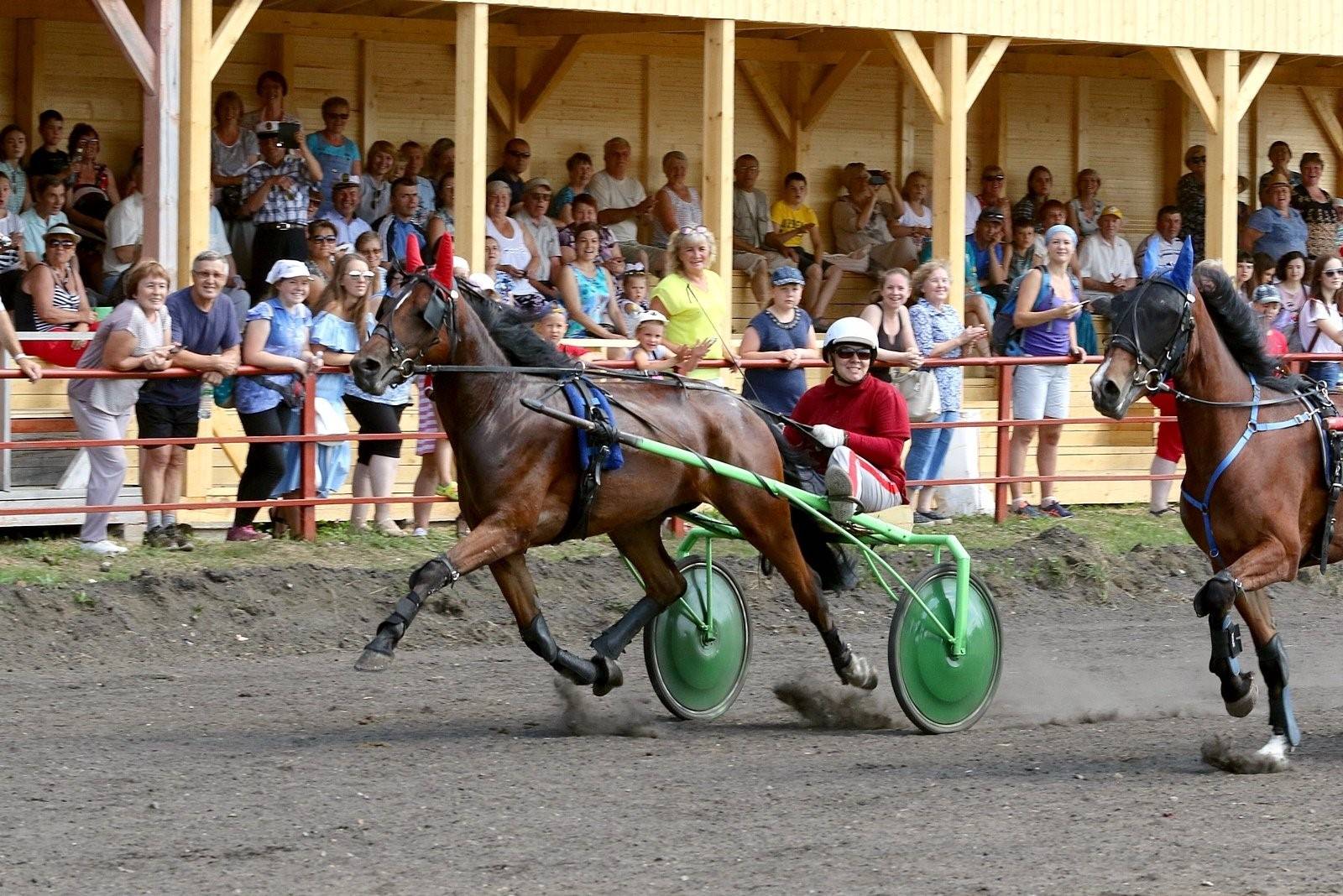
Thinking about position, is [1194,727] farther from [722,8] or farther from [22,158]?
[22,158]

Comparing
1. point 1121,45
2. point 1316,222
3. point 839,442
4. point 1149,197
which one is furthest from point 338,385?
point 1149,197

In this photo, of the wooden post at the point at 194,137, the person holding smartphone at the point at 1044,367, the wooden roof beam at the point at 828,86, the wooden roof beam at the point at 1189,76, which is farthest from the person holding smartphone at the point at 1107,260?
the wooden post at the point at 194,137

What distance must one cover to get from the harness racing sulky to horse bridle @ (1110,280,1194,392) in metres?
1.10

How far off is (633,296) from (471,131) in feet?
4.88

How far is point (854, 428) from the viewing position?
8070mm

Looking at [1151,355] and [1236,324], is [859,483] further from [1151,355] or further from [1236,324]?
[1236,324]

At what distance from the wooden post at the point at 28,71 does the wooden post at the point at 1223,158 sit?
881cm

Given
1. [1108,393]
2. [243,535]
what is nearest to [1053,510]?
[243,535]

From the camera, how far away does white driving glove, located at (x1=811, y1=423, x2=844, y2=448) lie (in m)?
7.75

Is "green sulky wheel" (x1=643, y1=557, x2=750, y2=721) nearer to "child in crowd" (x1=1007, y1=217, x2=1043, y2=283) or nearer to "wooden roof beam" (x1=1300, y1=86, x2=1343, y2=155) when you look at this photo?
"child in crowd" (x1=1007, y1=217, x2=1043, y2=283)

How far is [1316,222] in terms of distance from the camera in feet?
60.9

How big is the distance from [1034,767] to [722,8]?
8.21 metres

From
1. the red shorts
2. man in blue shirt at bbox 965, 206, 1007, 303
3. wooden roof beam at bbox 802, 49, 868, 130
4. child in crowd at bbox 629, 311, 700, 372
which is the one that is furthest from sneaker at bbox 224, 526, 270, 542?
wooden roof beam at bbox 802, 49, 868, 130

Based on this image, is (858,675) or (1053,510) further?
(1053,510)
